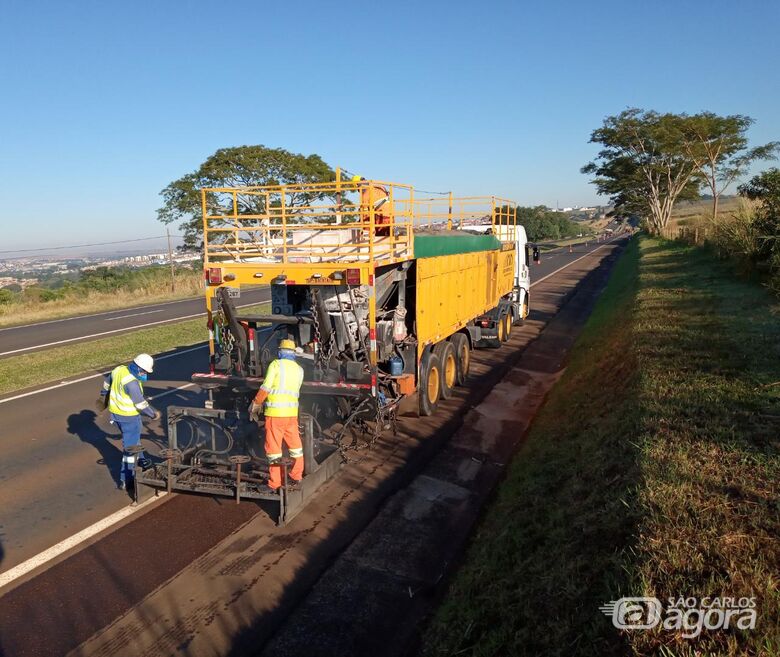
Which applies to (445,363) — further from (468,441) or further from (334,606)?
(334,606)

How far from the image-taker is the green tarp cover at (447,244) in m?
8.68

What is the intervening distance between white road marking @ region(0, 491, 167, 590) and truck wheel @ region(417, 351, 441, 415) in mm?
4132

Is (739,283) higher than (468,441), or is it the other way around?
(739,283)

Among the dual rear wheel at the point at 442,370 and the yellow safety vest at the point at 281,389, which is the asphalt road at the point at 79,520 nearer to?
the yellow safety vest at the point at 281,389

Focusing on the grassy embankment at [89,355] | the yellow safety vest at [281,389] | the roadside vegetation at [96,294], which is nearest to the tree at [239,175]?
the roadside vegetation at [96,294]

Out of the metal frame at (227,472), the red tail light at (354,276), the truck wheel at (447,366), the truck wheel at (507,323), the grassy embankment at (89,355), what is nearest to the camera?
the metal frame at (227,472)

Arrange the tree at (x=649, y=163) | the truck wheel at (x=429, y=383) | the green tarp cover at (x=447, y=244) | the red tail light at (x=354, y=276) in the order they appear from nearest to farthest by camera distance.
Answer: the red tail light at (x=354, y=276)
the green tarp cover at (x=447, y=244)
the truck wheel at (x=429, y=383)
the tree at (x=649, y=163)

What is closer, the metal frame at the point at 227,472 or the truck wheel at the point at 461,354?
the metal frame at the point at 227,472

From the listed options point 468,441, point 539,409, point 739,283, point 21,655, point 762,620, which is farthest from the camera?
point 739,283

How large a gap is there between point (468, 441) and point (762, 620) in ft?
17.0

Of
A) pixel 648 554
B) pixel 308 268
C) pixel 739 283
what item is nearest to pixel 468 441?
pixel 308 268

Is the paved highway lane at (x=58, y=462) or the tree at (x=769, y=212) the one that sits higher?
the tree at (x=769, y=212)

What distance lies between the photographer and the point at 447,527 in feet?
18.7

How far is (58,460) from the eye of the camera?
24.8ft
